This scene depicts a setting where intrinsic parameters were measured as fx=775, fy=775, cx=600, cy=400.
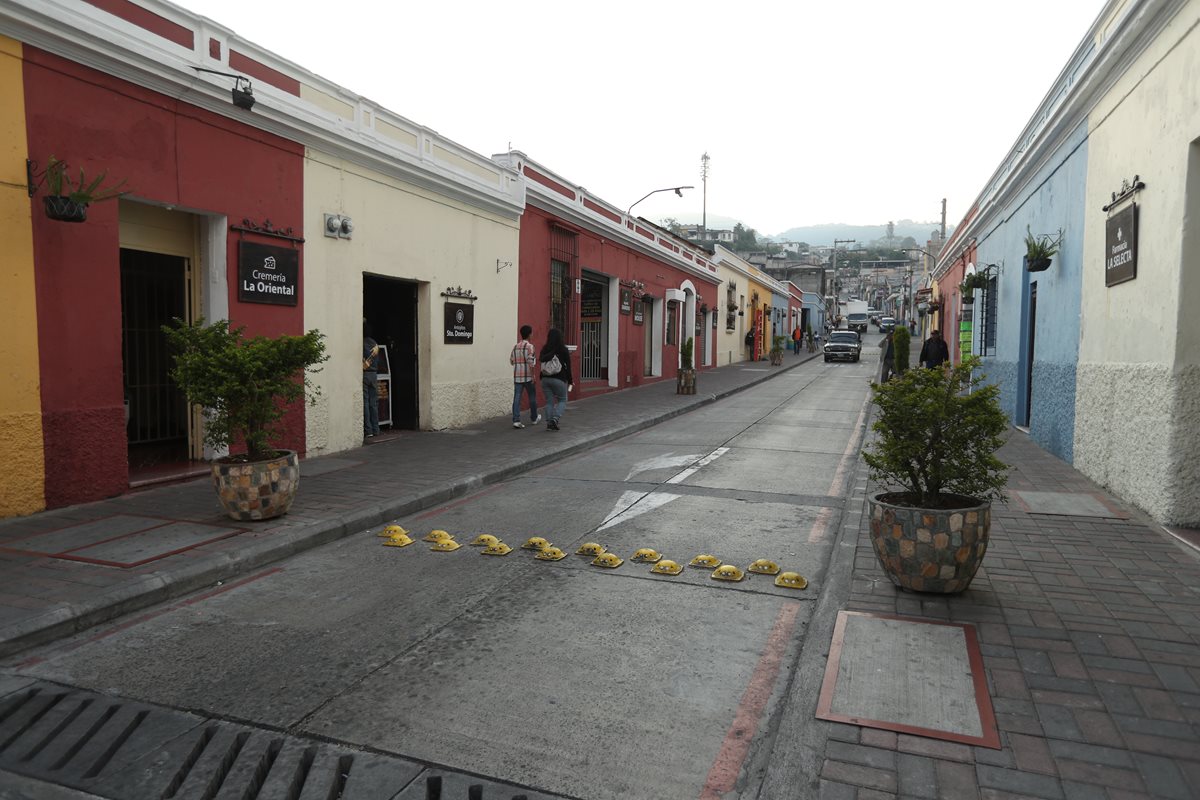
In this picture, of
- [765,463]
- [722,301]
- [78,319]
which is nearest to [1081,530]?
[765,463]

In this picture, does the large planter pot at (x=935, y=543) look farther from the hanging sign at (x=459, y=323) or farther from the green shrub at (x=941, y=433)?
the hanging sign at (x=459, y=323)

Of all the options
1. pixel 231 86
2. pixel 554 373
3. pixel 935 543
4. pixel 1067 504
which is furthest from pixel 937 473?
pixel 554 373

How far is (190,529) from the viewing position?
659 centimetres

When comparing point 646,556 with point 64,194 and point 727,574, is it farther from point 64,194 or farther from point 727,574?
point 64,194

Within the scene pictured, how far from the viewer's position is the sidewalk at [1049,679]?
117 inches

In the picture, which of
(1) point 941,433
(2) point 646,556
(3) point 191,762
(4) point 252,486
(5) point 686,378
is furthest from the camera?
(5) point 686,378

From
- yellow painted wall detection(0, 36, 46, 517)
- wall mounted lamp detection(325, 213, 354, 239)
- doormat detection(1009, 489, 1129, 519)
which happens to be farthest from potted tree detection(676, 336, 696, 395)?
yellow painted wall detection(0, 36, 46, 517)

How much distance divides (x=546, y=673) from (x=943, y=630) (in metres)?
2.26

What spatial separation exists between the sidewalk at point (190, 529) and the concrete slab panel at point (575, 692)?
2.09 m

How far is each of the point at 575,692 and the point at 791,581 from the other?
2.20 metres

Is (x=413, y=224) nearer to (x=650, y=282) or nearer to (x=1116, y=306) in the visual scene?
(x=1116, y=306)

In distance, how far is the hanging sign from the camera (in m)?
13.2

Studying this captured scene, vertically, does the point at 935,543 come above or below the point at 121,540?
above

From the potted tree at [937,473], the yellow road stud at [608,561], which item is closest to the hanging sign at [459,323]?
the yellow road stud at [608,561]
